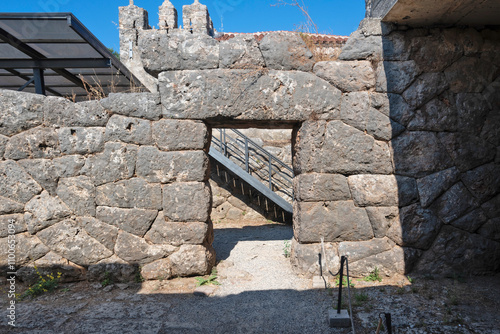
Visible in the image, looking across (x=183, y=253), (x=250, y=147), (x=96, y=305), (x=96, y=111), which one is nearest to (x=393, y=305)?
(x=183, y=253)

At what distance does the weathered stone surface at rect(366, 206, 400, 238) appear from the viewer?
3.28 meters

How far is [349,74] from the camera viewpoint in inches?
130

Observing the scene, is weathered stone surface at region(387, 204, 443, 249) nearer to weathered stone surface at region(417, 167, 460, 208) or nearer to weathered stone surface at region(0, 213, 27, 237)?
weathered stone surface at region(417, 167, 460, 208)

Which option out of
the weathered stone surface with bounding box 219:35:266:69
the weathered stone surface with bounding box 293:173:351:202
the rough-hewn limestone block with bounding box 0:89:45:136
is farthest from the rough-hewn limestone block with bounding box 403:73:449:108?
the rough-hewn limestone block with bounding box 0:89:45:136

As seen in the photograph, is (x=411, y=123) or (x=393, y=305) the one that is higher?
(x=411, y=123)

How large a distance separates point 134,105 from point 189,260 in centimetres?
189

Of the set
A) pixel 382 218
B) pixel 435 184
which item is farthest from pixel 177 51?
pixel 435 184

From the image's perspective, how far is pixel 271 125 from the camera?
12.0 feet

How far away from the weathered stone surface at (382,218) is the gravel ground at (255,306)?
0.56 m

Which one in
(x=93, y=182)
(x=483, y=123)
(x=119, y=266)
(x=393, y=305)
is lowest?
(x=393, y=305)

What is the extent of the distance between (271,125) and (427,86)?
1.80 m

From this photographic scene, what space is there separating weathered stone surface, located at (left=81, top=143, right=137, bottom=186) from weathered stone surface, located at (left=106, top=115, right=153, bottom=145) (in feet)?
0.27

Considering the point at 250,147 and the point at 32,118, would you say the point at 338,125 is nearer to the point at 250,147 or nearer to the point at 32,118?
the point at 32,118

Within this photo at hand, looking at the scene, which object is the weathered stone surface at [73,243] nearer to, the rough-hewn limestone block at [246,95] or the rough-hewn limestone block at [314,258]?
the rough-hewn limestone block at [246,95]
